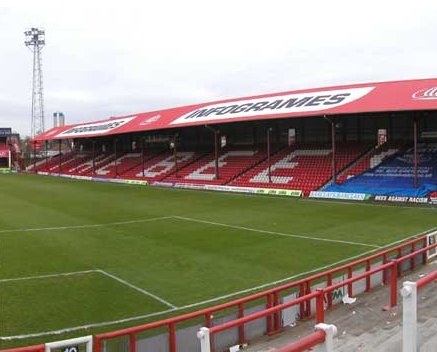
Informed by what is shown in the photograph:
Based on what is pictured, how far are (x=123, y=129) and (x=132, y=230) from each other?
1361 inches

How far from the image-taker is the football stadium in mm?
10555

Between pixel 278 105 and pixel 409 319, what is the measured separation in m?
36.7

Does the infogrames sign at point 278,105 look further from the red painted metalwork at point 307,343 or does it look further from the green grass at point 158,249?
the red painted metalwork at point 307,343

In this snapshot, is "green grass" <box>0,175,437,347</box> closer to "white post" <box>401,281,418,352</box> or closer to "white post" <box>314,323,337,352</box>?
"white post" <box>401,281,418,352</box>

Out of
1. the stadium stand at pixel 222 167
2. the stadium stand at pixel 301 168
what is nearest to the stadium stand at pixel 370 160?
the stadium stand at pixel 301 168

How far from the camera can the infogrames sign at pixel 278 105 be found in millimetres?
37500

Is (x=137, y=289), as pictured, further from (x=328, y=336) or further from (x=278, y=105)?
(x=278, y=105)

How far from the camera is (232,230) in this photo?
2342 centimetres

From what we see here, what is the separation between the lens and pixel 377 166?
3731 centimetres

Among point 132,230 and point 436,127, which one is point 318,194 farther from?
point 132,230

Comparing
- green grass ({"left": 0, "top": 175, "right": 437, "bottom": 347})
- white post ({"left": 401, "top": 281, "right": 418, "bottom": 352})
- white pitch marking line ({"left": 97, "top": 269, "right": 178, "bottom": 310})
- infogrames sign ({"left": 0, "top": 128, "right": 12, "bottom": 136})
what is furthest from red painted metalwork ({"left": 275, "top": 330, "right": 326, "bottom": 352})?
infogrames sign ({"left": 0, "top": 128, "right": 12, "bottom": 136})

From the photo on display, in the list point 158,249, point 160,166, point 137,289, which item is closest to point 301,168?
point 160,166

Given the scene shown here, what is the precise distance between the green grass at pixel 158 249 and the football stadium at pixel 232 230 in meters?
0.07

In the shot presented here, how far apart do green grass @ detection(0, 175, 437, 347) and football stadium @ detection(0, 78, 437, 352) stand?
2.8 inches
